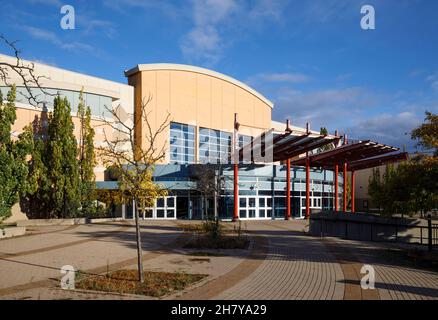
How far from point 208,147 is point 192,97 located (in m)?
5.37

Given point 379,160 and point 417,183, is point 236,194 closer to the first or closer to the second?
point 379,160

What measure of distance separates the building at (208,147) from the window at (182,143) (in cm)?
9

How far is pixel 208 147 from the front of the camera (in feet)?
142

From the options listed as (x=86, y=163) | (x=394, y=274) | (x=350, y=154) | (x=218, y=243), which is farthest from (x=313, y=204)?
(x=394, y=274)

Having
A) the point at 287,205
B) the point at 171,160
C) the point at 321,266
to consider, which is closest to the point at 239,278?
the point at 321,266

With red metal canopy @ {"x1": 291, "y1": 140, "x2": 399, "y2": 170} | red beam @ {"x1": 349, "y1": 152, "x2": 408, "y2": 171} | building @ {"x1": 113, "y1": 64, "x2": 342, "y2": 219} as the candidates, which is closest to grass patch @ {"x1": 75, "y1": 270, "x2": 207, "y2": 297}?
building @ {"x1": 113, "y1": 64, "x2": 342, "y2": 219}

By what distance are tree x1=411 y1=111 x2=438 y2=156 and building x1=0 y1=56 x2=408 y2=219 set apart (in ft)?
50.1

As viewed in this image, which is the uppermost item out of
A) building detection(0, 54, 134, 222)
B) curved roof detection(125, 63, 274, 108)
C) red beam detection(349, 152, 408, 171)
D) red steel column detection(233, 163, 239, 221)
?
curved roof detection(125, 63, 274, 108)

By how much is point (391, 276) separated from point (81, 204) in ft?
83.5

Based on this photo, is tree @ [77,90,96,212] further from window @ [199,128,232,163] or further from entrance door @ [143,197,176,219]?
window @ [199,128,232,163]

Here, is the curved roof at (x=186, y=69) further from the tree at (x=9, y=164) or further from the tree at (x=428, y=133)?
the tree at (x=428, y=133)

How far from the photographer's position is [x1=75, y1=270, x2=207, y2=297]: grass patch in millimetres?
9695
